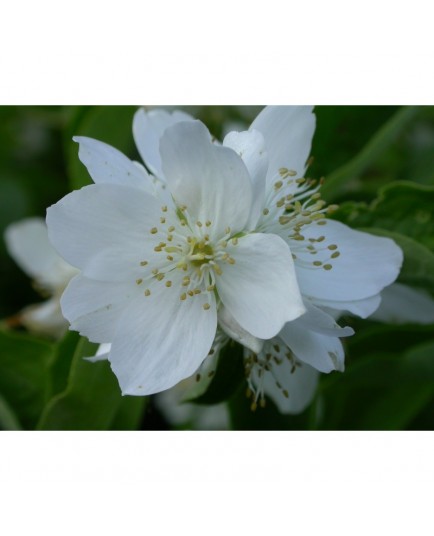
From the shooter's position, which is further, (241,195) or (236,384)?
(236,384)

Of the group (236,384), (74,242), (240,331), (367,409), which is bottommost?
(367,409)

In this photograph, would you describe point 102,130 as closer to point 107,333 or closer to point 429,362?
point 107,333

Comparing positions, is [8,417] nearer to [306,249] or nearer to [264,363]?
[264,363]

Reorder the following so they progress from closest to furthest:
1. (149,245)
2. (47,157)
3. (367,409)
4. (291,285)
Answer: (291,285) < (149,245) < (367,409) < (47,157)

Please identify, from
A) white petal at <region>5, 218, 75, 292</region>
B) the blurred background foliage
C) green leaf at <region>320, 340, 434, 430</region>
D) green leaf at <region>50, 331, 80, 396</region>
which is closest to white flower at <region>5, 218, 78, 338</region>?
white petal at <region>5, 218, 75, 292</region>

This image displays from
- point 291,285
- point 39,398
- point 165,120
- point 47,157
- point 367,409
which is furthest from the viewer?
point 47,157

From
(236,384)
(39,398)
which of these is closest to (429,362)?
(236,384)

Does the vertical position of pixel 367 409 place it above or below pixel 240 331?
below
